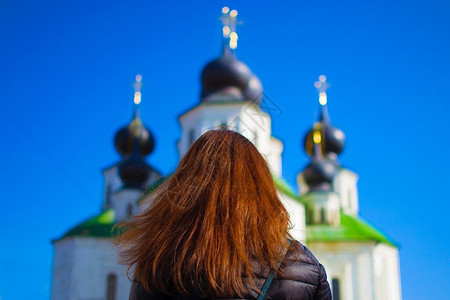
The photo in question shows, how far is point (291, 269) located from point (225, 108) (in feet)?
51.5

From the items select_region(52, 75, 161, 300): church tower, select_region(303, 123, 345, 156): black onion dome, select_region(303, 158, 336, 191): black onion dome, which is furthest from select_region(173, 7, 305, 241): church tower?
select_region(303, 123, 345, 156): black onion dome

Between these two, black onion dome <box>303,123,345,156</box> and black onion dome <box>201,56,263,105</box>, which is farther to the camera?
black onion dome <box>303,123,345,156</box>

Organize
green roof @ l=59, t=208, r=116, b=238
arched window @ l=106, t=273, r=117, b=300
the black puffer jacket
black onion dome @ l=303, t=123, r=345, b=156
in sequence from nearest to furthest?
the black puffer jacket → arched window @ l=106, t=273, r=117, b=300 → green roof @ l=59, t=208, r=116, b=238 → black onion dome @ l=303, t=123, r=345, b=156

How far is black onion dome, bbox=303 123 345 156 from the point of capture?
83.4 ft

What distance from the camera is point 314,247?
63.6 feet

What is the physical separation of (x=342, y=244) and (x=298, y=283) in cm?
1858

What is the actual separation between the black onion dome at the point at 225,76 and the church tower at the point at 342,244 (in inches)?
196

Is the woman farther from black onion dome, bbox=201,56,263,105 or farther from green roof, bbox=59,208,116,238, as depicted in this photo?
green roof, bbox=59,208,116,238

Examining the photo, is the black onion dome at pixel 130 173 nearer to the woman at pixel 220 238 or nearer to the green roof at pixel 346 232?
the green roof at pixel 346 232

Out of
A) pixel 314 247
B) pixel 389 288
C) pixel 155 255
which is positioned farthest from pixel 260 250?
pixel 389 288

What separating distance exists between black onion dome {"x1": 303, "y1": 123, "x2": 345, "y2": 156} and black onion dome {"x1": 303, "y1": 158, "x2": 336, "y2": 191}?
3.33 m

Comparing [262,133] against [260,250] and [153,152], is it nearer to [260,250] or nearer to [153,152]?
[153,152]

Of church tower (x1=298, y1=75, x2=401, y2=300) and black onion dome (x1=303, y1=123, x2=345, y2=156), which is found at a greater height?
black onion dome (x1=303, y1=123, x2=345, y2=156)

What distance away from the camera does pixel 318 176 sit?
21.7 m
